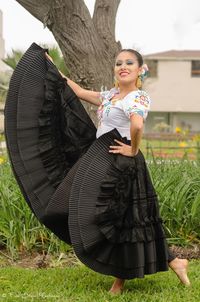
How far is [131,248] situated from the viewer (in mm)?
3990

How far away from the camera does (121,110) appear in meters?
4.05

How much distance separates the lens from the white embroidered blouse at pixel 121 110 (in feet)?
13.0

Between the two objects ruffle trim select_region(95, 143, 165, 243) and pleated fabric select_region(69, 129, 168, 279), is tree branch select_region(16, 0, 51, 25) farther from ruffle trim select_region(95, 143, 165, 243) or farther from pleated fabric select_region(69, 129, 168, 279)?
ruffle trim select_region(95, 143, 165, 243)

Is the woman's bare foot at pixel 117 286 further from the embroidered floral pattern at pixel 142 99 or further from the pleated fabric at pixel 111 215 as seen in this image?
the embroidered floral pattern at pixel 142 99

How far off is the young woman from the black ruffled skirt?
0.20ft

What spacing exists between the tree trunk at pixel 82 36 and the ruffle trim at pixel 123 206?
230cm

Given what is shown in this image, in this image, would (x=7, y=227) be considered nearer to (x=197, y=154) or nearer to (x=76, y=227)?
(x=76, y=227)

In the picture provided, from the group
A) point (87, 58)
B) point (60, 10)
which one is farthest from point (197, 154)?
point (60, 10)

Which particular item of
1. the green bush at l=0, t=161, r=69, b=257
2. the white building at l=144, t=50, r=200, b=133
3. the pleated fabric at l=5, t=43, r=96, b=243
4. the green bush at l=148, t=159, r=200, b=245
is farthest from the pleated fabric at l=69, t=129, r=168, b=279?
the white building at l=144, t=50, r=200, b=133

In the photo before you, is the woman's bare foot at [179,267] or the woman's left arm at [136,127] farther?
the woman's bare foot at [179,267]

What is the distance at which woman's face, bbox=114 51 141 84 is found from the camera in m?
4.11

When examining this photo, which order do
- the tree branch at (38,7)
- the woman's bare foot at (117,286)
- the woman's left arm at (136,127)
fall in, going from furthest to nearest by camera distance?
the tree branch at (38,7) < the woman's bare foot at (117,286) < the woman's left arm at (136,127)

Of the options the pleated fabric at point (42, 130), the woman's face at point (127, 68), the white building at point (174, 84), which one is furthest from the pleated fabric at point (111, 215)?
the white building at point (174, 84)

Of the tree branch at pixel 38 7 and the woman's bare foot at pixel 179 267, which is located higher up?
the tree branch at pixel 38 7
